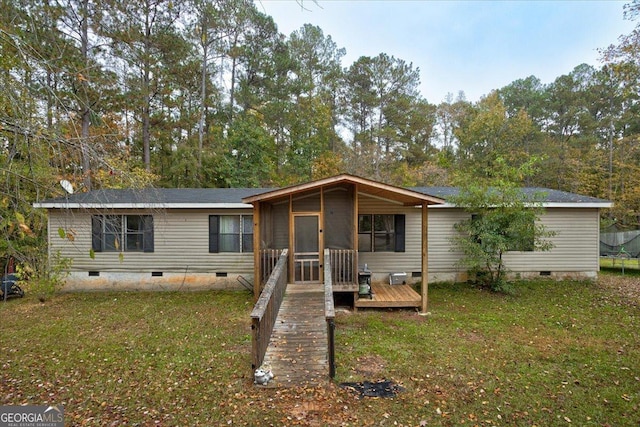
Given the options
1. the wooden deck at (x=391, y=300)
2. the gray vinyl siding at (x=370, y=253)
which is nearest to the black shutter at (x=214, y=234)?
the gray vinyl siding at (x=370, y=253)

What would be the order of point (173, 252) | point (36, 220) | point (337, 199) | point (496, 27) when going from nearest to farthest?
point (36, 220), point (337, 199), point (173, 252), point (496, 27)

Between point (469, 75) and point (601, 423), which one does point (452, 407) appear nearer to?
point (601, 423)

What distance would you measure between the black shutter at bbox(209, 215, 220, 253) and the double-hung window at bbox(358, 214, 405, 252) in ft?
15.2

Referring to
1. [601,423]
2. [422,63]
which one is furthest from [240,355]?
[422,63]

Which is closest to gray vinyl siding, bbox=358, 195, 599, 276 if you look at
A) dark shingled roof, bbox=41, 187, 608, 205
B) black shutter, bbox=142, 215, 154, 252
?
dark shingled roof, bbox=41, 187, 608, 205

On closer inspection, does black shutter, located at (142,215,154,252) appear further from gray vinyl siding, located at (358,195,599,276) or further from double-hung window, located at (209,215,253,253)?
gray vinyl siding, located at (358,195,599,276)

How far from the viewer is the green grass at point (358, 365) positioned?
3754mm

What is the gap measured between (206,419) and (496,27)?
837 inches

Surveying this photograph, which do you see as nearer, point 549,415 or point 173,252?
point 549,415

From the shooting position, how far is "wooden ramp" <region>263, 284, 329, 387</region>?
4.47 meters

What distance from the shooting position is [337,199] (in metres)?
8.55

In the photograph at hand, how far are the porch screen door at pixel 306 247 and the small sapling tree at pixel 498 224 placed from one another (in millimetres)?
4374

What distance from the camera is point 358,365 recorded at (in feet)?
16.0

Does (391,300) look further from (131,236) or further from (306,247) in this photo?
(131,236)
